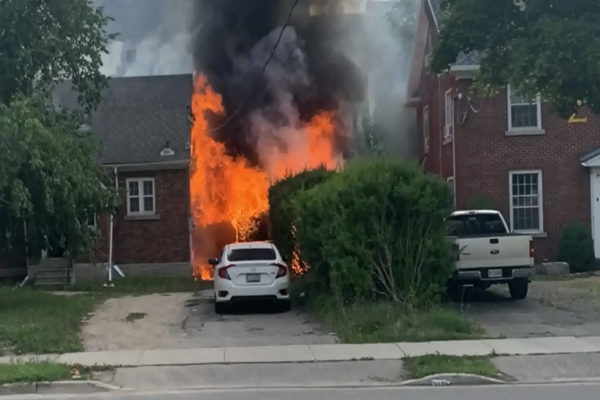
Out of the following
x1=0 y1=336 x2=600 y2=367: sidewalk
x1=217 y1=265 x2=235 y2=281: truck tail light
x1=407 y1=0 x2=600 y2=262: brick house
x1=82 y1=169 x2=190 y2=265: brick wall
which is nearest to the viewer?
x1=0 y1=336 x2=600 y2=367: sidewalk

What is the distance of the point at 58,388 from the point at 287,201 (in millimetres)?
11463

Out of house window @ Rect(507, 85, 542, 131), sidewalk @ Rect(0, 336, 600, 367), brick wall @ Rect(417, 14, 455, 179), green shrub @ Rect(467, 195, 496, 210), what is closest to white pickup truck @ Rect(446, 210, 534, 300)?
sidewalk @ Rect(0, 336, 600, 367)

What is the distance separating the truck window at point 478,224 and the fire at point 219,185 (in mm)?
11997

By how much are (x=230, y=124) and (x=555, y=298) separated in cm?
1619

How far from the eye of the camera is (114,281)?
27703mm

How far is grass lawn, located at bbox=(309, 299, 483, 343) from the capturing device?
555 inches

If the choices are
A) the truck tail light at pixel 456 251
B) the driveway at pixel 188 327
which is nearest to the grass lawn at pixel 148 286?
the driveway at pixel 188 327

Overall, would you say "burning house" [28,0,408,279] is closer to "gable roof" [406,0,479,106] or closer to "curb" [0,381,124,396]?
"gable roof" [406,0,479,106]

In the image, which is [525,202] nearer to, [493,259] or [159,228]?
[493,259]

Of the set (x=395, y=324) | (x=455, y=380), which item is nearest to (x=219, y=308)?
(x=395, y=324)

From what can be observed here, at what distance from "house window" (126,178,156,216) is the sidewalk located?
16.0 m

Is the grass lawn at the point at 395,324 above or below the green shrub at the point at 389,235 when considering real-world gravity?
below

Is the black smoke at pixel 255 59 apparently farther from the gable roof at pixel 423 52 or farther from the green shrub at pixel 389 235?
the green shrub at pixel 389 235

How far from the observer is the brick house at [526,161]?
1062 inches
